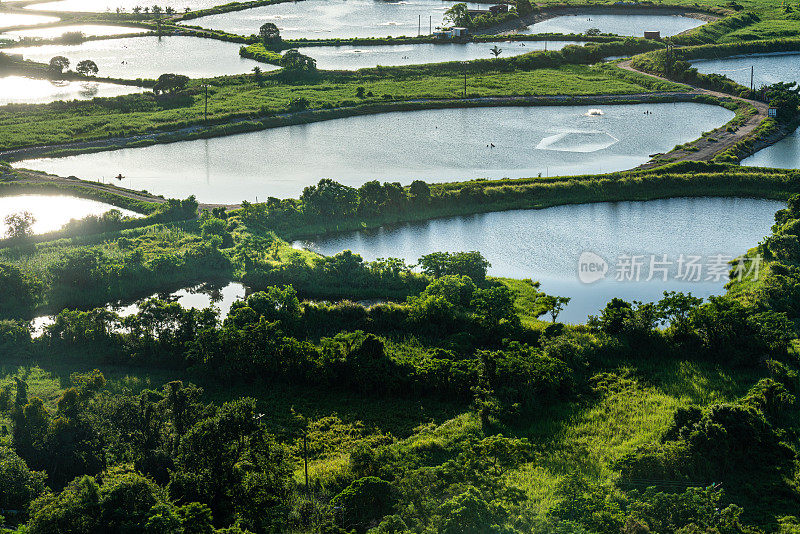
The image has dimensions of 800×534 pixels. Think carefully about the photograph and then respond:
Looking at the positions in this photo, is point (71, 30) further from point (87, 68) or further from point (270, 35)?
point (270, 35)

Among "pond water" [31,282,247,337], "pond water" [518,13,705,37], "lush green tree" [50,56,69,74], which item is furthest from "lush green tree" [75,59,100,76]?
"pond water" [518,13,705,37]

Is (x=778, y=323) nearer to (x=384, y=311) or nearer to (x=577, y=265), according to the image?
(x=577, y=265)

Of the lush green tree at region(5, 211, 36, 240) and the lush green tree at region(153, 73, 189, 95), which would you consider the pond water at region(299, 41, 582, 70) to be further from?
the lush green tree at region(5, 211, 36, 240)

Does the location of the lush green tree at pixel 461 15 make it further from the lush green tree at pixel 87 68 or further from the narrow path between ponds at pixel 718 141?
the lush green tree at pixel 87 68

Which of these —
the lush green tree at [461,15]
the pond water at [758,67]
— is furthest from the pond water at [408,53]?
the pond water at [758,67]

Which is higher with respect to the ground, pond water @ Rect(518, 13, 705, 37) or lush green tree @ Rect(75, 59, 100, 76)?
pond water @ Rect(518, 13, 705, 37)
